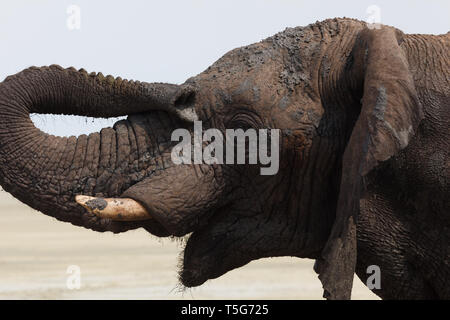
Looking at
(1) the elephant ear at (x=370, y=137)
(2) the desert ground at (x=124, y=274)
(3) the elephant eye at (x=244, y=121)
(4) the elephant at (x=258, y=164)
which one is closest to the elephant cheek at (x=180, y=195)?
(4) the elephant at (x=258, y=164)

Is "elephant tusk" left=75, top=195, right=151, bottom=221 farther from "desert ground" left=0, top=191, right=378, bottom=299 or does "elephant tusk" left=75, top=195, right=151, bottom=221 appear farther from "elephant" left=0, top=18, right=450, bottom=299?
"desert ground" left=0, top=191, right=378, bottom=299

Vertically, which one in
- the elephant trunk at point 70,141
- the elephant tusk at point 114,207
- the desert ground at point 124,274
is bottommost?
the desert ground at point 124,274

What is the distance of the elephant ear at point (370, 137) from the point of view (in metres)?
5.40

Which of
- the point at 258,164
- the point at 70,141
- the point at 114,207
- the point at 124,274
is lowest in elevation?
the point at 124,274

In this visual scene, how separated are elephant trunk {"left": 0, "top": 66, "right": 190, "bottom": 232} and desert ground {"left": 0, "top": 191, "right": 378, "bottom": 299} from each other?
4.48m

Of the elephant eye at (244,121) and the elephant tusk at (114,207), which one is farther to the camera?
the elephant eye at (244,121)

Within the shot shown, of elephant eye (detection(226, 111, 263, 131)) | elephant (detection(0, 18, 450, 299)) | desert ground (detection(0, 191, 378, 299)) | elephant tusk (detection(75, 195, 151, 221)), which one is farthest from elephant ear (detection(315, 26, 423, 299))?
desert ground (detection(0, 191, 378, 299))

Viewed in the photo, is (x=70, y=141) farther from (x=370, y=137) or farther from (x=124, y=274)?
(x=124, y=274)

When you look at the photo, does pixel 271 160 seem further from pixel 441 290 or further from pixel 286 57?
pixel 441 290

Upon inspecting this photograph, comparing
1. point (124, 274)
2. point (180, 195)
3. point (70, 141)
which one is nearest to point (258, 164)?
point (180, 195)

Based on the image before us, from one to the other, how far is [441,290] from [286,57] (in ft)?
5.02

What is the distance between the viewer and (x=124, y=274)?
65.4 ft

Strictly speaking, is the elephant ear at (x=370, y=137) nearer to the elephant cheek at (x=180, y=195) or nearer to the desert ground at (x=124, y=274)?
the elephant cheek at (x=180, y=195)

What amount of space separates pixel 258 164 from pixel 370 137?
0.80 metres
